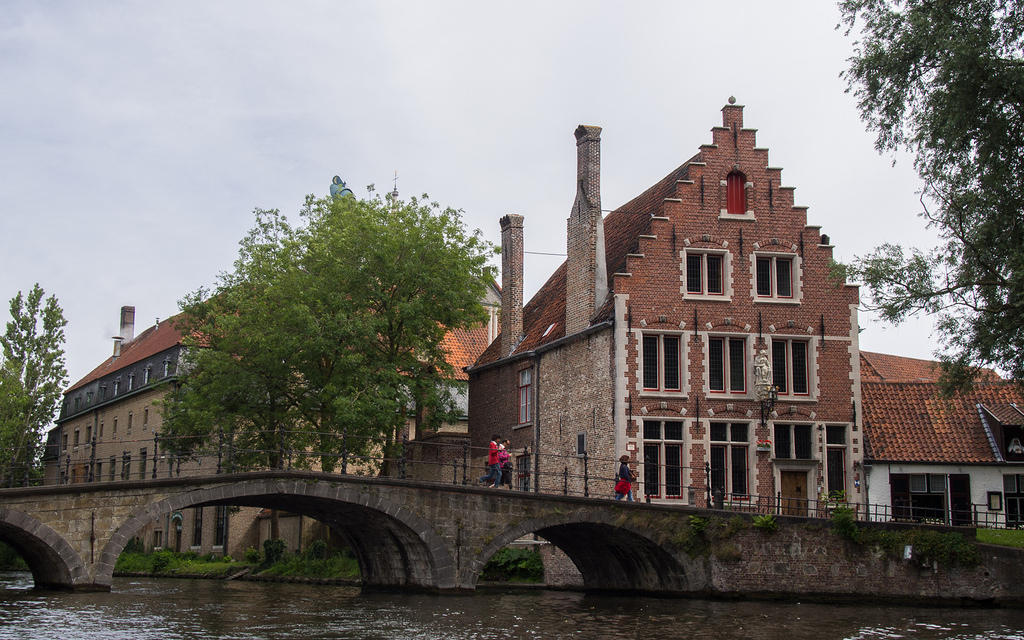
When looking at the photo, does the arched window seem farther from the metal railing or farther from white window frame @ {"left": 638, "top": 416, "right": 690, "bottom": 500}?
the metal railing

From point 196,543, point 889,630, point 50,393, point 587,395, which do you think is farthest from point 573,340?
point 50,393

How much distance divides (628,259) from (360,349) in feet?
26.2

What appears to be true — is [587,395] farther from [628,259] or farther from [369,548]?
[369,548]

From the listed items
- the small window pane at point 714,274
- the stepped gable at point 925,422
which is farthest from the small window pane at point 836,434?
the small window pane at point 714,274

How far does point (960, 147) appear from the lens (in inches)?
785

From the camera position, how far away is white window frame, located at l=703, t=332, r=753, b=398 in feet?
94.8

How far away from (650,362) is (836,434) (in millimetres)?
5218

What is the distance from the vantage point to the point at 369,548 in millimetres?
28672

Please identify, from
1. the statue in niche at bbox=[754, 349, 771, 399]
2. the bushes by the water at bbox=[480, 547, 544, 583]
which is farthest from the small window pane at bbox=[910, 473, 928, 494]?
the bushes by the water at bbox=[480, 547, 544, 583]

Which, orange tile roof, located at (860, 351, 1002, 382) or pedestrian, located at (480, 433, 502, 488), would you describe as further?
orange tile roof, located at (860, 351, 1002, 382)

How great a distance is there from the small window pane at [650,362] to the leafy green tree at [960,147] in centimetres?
732

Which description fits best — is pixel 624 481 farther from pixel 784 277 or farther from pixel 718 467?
pixel 784 277

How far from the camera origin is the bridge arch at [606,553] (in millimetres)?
25391

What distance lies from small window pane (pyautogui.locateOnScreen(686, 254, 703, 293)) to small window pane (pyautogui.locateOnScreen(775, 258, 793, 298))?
208 centimetres
